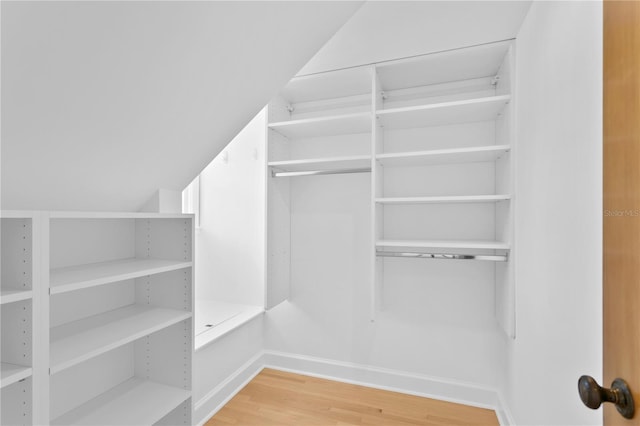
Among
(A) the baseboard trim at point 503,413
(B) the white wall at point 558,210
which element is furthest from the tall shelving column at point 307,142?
(A) the baseboard trim at point 503,413

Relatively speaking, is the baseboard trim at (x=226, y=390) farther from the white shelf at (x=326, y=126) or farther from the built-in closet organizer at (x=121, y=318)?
the white shelf at (x=326, y=126)

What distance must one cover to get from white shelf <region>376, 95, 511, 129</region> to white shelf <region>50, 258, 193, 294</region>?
1574 millimetres

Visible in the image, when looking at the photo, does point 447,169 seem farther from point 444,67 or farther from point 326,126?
point 326,126

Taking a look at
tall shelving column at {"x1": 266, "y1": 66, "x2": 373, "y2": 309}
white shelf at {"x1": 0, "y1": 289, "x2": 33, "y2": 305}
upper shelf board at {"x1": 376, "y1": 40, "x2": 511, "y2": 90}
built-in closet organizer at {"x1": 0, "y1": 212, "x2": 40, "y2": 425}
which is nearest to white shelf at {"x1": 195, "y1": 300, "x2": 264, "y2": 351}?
tall shelving column at {"x1": 266, "y1": 66, "x2": 373, "y2": 309}

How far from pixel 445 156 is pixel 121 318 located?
205cm

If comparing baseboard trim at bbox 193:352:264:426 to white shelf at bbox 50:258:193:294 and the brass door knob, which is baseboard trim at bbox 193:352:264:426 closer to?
white shelf at bbox 50:258:193:294

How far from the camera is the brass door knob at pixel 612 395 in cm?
55

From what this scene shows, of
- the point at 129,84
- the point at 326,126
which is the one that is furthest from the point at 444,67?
the point at 129,84

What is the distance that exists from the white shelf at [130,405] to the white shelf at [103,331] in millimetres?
382

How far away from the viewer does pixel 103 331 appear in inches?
56.3

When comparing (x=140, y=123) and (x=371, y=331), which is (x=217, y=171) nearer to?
(x=140, y=123)

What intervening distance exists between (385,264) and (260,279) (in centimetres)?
109

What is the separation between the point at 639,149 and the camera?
0.54 m

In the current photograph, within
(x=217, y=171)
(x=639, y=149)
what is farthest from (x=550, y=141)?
(x=217, y=171)
